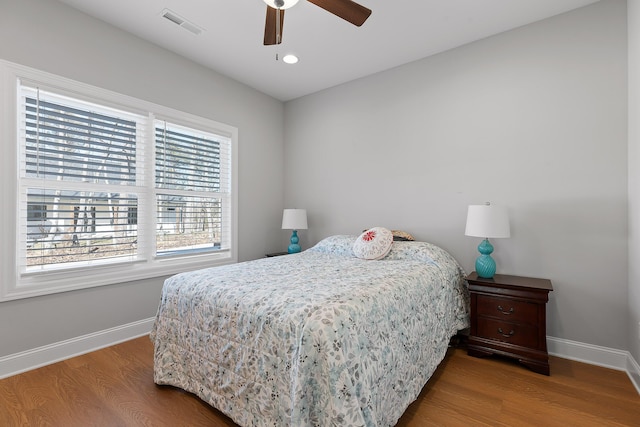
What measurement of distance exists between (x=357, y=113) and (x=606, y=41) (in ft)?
7.21

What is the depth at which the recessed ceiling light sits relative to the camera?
10.0 feet

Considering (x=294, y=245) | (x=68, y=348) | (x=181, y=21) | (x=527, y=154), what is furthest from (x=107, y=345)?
(x=527, y=154)

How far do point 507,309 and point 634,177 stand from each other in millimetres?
1255

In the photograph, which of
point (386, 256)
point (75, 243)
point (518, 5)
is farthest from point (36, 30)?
point (518, 5)

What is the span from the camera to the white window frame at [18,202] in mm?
2094

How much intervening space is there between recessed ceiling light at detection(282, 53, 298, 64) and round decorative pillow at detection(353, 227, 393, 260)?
1961mm

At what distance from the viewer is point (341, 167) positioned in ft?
12.3

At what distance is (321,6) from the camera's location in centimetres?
178

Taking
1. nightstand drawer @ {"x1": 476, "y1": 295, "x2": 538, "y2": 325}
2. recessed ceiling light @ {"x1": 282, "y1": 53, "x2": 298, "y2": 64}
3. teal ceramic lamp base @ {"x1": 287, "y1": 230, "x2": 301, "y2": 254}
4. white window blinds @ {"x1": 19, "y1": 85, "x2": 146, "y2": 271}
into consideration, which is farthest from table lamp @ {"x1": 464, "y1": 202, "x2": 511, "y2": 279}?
white window blinds @ {"x1": 19, "y1": 85, "x2": 146, "y2": 271}

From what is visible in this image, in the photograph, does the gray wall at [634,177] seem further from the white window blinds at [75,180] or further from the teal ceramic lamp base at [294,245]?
the white window blinds at [75,180]

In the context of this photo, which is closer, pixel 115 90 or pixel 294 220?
pixel 115 90

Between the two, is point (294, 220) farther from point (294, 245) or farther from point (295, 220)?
point (294, 245)

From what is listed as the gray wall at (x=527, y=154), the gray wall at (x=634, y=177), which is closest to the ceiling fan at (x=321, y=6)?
the gray wall at (x=527, y=154)

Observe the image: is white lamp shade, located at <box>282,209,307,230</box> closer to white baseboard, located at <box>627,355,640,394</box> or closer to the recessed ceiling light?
the recessed ceiling light
